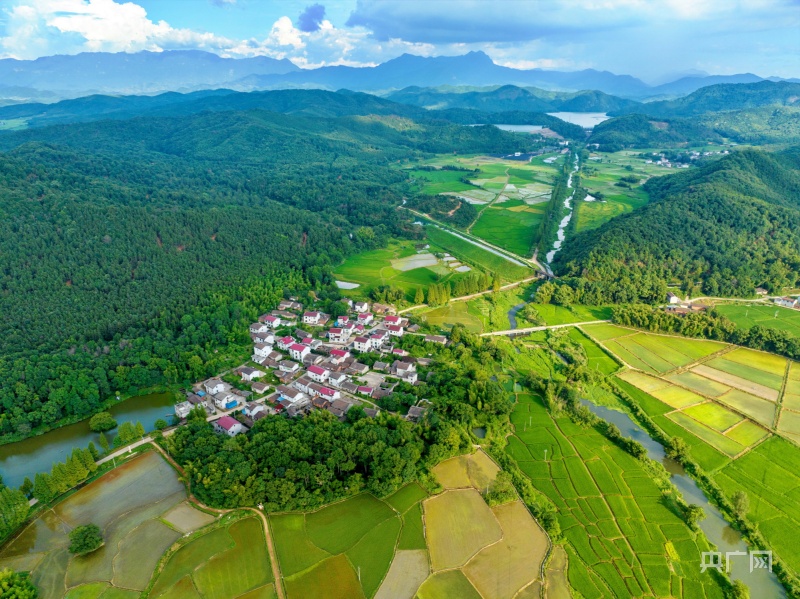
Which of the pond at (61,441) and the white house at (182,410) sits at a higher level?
the white house at (182,410)

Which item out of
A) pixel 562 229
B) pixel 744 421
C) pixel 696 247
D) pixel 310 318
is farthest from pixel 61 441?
pixel 562 229

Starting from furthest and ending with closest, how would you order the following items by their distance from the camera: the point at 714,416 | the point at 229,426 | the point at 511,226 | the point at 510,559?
the point at 511,226, the point at 714,416, the point at 229,426, the point at 510,559

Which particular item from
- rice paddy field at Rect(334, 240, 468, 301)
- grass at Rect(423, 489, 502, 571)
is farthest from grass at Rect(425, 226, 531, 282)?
grass at Rect(423, 489, 502, 571)

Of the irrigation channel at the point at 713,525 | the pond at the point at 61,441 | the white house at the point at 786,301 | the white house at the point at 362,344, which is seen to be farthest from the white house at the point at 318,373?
the white house at the point at 786,301

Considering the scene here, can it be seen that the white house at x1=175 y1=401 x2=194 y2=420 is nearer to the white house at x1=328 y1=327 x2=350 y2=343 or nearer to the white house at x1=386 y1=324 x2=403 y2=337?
the white house at x1=328 y1=327 x2=350 y2=343

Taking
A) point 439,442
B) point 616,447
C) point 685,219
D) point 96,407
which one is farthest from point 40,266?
point 685,219

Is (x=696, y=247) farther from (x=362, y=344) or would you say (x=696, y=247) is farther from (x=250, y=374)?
(x=250, y=374)

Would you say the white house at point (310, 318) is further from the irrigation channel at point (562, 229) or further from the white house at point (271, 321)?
the irrigation channel at point (562, 229)
